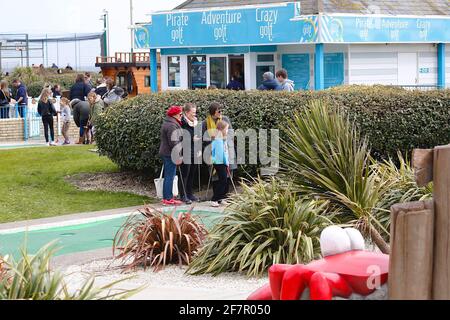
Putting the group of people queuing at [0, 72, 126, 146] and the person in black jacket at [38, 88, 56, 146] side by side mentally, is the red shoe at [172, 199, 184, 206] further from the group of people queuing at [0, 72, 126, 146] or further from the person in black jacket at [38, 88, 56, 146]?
the person in black jacket at [38, 88, 56, 146]

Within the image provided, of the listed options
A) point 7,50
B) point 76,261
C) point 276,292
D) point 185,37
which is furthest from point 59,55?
point 276,292

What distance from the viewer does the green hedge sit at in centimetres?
1695

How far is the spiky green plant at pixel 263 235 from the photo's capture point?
993 centimetres

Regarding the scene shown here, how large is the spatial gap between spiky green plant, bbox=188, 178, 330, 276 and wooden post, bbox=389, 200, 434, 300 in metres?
4.13

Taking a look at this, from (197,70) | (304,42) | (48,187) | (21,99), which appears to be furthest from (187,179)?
(21,99)

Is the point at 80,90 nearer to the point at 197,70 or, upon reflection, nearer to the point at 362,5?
the point at 197,70

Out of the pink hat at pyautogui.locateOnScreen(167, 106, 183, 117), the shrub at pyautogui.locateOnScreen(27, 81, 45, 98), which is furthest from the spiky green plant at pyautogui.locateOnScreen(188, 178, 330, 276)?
the shrub at pyautogui.locateOnScreen(27, 81, 45, 98)

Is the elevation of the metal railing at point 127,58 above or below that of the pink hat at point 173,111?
above

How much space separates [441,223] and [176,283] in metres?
4.71

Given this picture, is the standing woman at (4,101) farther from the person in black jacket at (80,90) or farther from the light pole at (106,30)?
the light pole at (106,30)

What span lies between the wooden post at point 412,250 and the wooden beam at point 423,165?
0.15 metres

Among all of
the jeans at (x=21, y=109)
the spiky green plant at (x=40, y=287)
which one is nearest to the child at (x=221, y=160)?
the spiky green plant at (x=40, y=287)

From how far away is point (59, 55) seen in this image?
60719mm
